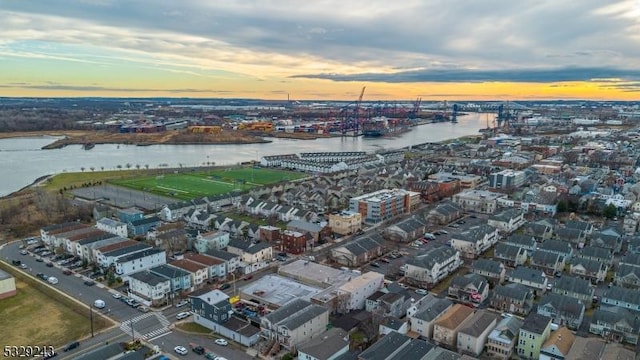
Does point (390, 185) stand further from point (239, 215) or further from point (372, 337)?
point (372, 337)

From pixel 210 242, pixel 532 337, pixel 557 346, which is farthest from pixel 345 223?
pixel 557 346

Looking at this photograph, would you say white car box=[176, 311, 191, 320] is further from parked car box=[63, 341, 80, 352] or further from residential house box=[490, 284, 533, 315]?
residential house box=[490, 284, 533, 315]

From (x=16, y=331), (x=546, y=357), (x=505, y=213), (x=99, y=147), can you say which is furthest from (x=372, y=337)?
(x=99, y=147)

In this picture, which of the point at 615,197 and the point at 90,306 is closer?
the point at 90,306

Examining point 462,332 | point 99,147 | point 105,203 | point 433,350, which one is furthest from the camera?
point 99,147

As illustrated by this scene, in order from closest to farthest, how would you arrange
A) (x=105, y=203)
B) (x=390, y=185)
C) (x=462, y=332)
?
(x=462, y=332) → (x=105, y=203) → (x=390, y=185)

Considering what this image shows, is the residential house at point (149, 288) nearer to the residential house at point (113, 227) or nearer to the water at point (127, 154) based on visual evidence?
the residential house at point (113, 227)

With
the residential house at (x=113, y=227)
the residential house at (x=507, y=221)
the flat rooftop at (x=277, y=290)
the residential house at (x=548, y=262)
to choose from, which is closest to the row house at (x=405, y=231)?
the residential house at (x=507, y=221)
